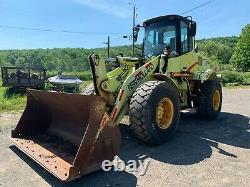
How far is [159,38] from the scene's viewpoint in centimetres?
761

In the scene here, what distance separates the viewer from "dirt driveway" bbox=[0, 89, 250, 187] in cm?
445

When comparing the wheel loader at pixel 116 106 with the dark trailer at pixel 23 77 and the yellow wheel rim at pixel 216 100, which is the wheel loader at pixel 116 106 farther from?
the dark trailer at pixel 23 77

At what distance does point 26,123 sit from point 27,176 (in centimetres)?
157

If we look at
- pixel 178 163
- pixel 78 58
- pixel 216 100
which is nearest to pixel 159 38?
pixel 216 100

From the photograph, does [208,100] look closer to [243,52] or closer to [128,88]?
[128,88]

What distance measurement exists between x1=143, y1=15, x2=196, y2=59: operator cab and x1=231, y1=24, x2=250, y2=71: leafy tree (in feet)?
185

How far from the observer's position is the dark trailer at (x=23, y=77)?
16406mm

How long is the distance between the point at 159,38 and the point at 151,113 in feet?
8.83

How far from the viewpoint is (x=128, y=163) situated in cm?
509

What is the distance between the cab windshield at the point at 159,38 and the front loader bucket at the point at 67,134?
284cm

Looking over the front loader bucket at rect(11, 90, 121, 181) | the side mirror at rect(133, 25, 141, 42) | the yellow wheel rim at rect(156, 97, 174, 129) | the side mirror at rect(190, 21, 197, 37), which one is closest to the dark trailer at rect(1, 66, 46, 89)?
the side mirror at rect(133, 25, 141, 42)

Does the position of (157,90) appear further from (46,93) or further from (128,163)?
(46,93)

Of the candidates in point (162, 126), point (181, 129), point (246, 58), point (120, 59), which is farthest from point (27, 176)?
point (246, 58)

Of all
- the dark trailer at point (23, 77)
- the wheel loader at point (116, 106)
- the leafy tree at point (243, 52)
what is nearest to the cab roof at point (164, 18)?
the wheel loader at point (116, 106)
